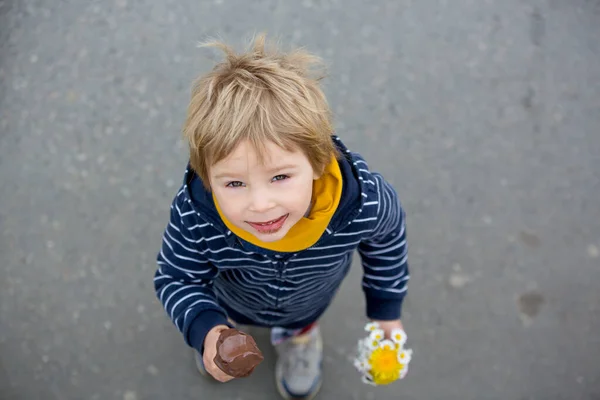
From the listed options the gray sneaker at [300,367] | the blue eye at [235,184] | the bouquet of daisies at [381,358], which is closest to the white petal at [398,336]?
the bouquet of daisies at [381,358]

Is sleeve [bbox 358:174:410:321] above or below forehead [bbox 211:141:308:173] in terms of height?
below

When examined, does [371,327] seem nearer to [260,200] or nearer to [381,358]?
[381,358]

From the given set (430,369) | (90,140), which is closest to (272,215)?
(430,369)

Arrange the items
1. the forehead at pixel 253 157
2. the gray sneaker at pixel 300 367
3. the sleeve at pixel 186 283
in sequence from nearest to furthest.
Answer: the forehead at pixel 253 157, the sleeve at pixel 186 283, the gray sneaker at pixel 300 367

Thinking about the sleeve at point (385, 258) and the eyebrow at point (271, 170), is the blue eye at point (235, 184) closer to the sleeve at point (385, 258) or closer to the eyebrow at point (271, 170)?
the eyebrow at point (271, 170)

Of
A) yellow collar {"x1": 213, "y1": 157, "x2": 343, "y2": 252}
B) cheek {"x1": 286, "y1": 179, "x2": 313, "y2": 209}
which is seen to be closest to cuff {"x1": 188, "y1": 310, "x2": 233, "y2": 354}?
yellow collar {"x1": 213, "y1": 157, "x2": 343, "y2": 252}

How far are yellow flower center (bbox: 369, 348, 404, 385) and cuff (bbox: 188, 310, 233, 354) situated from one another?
0.35 m

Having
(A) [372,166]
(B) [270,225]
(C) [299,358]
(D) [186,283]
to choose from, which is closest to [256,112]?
(B) [270,225]

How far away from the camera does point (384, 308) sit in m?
1.48

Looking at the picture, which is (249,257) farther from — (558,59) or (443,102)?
(558,59)

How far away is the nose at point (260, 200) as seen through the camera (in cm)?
104

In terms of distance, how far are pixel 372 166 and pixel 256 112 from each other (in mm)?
1079

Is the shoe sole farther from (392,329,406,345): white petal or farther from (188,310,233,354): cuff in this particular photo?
(188,310,233,354): cuff

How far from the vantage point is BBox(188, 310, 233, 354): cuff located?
1258 mm
